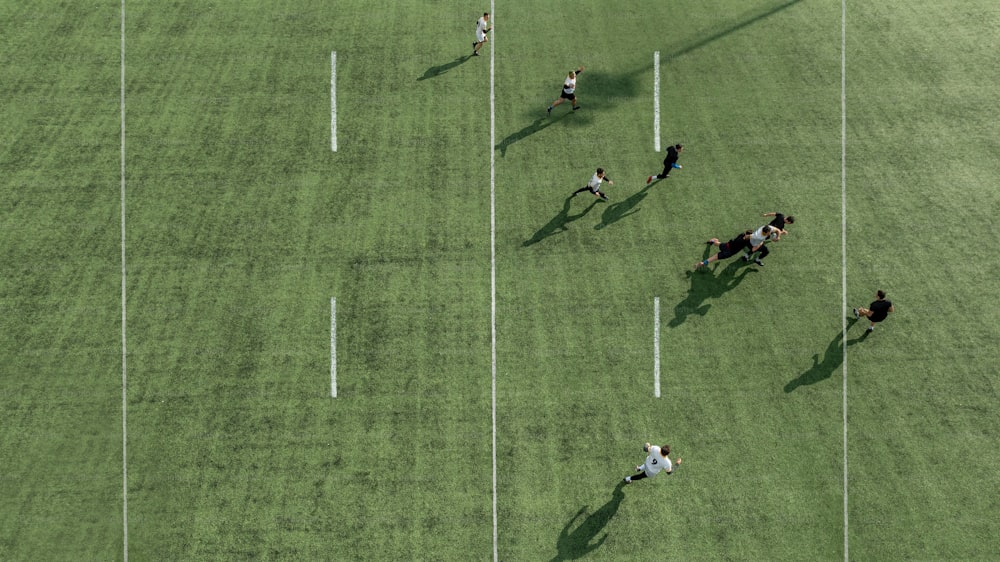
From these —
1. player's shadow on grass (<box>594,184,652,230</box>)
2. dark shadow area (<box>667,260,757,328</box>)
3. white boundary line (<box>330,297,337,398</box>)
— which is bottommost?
white boundary line (<box>330,297,337,398</box>)

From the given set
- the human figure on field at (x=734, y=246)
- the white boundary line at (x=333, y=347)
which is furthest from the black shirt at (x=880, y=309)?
the white boundary line at (x=333, y=347)

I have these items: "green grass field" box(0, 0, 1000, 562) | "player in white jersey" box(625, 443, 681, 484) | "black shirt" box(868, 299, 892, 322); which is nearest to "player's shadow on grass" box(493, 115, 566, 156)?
"green grass field" box(0, 0, 1000, 562)

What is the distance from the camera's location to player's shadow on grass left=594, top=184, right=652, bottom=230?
59.2ft

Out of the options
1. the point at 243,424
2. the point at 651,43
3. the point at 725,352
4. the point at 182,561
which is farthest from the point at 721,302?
the point at 182,561

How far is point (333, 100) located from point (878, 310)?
15.6m

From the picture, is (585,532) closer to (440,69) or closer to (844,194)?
(844,194)

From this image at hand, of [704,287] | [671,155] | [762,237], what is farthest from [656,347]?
[671,155]

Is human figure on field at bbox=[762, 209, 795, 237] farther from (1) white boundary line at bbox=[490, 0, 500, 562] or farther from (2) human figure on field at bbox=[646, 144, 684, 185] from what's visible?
(1) white boundary line at bbox=[490, 0, 500, 562]

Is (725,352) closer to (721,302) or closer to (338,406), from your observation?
(721,302)

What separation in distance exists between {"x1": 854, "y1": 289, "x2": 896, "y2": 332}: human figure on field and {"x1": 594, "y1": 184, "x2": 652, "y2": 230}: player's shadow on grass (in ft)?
19.9

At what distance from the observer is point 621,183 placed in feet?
61.0

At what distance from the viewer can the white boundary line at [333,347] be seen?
52.2 ft

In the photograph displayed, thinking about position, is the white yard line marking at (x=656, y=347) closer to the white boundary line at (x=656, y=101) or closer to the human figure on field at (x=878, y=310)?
the human figure on field at (x=878, y=310)

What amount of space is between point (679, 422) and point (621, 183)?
6.73 meters
